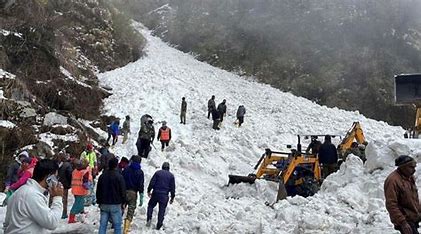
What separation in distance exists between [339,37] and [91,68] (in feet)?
61.7

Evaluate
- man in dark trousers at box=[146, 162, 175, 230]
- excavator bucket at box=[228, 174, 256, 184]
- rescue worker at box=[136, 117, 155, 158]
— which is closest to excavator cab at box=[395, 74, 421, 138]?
excavator bucket at box=[228, 174, 256, 184]

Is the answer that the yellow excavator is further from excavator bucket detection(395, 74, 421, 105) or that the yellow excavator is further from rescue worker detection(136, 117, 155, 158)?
excavator bucket detection(395, 74, 421, 105)

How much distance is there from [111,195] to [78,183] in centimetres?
189

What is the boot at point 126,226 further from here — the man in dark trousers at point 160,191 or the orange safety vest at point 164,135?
the orange safety vest at point 164,135

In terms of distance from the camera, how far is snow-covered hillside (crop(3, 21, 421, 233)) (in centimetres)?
886

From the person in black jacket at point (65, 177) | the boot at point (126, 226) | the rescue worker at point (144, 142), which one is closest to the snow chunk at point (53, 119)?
the rescue worker at point (144, 142)

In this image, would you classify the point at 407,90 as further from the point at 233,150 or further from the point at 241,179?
the point at 233,150

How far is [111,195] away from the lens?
7934mm

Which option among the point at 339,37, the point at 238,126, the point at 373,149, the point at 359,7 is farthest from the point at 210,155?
the point at 359,7

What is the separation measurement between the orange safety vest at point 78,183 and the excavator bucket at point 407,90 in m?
7.53

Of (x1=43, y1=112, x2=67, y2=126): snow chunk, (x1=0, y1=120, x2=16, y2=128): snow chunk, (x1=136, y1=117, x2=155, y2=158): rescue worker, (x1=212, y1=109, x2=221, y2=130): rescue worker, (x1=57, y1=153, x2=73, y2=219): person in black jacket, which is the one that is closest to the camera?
(x1=57, y1=153, x2=73, y2=219): person in black jacket

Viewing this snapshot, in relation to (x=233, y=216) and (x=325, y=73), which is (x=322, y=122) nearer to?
(x=325, y=73)

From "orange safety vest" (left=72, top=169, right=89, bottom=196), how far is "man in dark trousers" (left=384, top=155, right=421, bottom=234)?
6.07 metres

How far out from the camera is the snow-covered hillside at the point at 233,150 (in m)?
8.86
